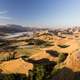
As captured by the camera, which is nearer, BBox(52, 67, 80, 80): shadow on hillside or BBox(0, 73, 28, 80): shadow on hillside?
BBox(0, 73, 28, 80): shadow on hillside

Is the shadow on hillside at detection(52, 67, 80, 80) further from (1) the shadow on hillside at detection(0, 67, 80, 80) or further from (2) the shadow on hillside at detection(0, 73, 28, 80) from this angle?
(2) the shadow on hillside at detection(0, 73, 28, 80)

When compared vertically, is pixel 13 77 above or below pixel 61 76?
above

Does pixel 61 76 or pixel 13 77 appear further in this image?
pixel 61 76

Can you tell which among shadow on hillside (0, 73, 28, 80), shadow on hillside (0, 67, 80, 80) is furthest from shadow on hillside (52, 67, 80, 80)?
shadow on hillside (0, 73, 28, 80)

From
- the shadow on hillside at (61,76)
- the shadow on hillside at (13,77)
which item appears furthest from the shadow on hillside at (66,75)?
the shadow on hillside at (13,77)

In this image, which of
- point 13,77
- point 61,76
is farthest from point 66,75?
point 13,77

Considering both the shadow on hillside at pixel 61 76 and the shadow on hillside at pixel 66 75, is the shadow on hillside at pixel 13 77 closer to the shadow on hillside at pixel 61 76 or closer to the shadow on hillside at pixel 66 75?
the shadow on hillside at pixel 61 76

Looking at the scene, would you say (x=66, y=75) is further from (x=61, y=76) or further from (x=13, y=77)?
(x=13, y=77)

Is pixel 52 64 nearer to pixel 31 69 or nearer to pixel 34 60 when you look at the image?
pixel 34 60

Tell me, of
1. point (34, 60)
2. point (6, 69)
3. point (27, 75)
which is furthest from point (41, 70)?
point (34, 60)

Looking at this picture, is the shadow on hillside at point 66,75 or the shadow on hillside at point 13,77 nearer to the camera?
the shadow on hillside at point 13,77

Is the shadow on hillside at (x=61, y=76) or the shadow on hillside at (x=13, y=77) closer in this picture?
the shadow on hillside at (x=13, y=77)

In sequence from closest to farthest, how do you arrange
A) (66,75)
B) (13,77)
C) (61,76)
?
(13,77)
(61,76)
(66,75)

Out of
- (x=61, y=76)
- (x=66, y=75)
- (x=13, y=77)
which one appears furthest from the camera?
(x=66, y=75)
